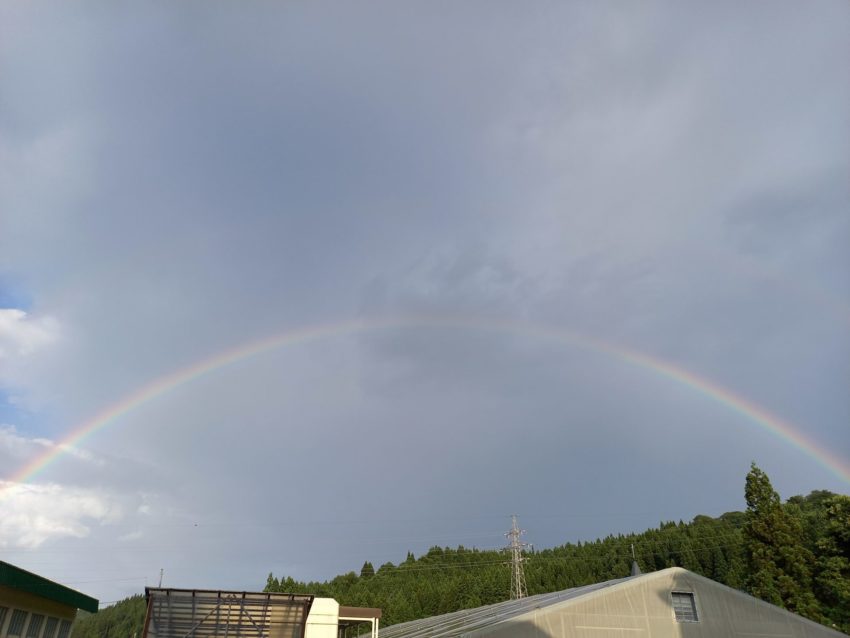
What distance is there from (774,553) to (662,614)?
33755mm

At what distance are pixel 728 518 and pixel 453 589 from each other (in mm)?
62172

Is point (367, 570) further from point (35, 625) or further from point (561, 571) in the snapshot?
point (35, 625)

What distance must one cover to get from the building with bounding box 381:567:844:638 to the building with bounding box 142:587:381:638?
5.52 meters

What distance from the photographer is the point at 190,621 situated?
20.3 metres

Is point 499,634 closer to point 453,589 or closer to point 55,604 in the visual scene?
point 55,604

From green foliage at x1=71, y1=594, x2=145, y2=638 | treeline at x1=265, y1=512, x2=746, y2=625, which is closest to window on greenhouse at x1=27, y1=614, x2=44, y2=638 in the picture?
treeline at x1=265, y1=512, x2=746, y2=625

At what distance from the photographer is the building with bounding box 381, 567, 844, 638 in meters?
21.5

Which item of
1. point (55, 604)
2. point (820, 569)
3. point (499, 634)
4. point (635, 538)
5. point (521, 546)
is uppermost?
point (635, 538)

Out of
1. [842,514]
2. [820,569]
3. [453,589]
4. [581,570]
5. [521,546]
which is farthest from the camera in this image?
[581,570]

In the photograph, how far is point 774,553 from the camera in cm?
4916

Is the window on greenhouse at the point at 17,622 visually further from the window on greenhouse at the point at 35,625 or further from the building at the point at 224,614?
the building at the point at 224,614

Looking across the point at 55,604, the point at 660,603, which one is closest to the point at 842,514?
the point at 660,603

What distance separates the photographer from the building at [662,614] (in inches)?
848

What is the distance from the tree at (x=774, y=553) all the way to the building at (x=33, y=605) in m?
47.8
